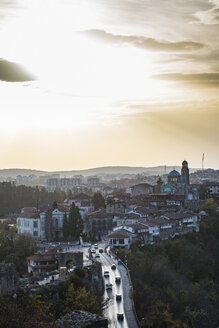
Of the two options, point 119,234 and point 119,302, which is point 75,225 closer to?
point 119,234

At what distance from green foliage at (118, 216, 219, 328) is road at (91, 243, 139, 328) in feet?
3.10

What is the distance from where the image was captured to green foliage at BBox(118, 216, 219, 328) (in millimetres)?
28734

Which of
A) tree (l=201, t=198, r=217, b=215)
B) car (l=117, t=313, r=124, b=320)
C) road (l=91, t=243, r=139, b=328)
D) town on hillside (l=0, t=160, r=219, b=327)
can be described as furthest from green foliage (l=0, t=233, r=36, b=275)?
tree (l=201, t=198, r=217, b=215)

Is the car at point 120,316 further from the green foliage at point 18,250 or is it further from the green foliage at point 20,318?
the green foliage at point 18,250

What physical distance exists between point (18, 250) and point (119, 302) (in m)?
12.0

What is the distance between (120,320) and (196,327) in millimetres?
11125

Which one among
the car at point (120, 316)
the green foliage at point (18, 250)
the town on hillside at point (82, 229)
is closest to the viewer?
the car at point (120, 316)

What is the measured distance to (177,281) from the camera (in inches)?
1416

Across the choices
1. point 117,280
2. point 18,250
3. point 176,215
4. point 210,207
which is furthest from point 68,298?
point 210,207

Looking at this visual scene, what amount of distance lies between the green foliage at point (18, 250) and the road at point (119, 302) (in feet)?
15.5

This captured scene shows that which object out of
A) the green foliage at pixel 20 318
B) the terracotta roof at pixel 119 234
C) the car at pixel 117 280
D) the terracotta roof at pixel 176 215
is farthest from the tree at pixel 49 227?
the green foliage at pixel 20 318

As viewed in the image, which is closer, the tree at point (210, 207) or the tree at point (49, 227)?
the tree at point (49, 227)

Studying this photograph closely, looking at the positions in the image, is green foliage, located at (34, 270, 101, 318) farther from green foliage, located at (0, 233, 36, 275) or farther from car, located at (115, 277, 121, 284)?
green foliage, located at (0, 233, 36, 275)

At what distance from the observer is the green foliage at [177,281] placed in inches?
1131
